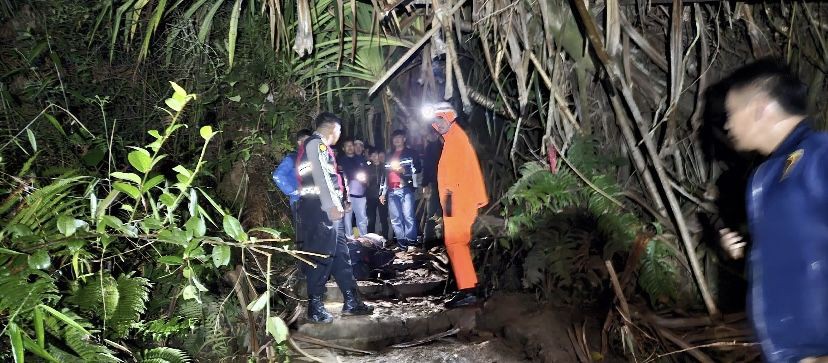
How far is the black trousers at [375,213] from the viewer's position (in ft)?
29.3

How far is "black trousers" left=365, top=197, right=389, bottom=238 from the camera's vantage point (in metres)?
8.93

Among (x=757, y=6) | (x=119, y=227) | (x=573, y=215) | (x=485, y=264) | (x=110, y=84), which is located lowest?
(x=485, y=264)

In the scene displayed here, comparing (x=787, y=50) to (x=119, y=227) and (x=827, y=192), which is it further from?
(x=119, y=227)

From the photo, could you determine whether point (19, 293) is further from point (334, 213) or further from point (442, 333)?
point (442, 333)

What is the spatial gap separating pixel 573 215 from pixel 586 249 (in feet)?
1.01

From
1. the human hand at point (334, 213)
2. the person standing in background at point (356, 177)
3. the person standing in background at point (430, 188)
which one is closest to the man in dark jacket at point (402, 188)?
the person standing in background at point (430, 188)

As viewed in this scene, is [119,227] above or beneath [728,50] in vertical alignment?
beneath

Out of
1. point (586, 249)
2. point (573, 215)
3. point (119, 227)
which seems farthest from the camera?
point (573, 215)

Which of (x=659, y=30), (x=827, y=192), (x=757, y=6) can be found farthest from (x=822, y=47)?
(x=827, y=192)

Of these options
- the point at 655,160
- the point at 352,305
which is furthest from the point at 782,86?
the point at 352,305

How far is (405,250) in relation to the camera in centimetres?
793

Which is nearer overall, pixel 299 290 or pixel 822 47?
pixel 822 47

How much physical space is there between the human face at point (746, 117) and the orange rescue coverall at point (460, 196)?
312 cm

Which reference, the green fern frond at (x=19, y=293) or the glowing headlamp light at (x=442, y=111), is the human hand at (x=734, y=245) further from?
the glowing headlamp light at (x=442, y=111)
